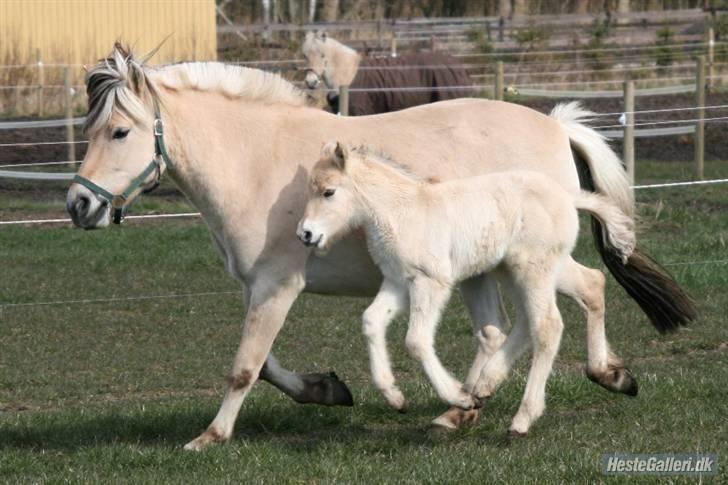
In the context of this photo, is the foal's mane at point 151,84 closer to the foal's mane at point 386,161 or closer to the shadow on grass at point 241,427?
the foal's mane at point 386,161

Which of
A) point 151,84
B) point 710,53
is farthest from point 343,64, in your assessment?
point 151,84

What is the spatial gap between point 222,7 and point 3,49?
621 inches

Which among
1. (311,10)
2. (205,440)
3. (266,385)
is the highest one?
(311,10)

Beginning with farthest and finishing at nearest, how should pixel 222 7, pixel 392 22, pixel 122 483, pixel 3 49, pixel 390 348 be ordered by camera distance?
pixel 222 7
pixel 392 22
pixel 3 49
pixel 390 348
pixel 122 483

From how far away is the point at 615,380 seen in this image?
21.0 feet

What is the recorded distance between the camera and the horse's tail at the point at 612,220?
6367 mm

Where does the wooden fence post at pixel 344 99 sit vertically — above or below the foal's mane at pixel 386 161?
below

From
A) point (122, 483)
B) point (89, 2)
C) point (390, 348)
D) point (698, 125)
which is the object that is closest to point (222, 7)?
point (89, 2)

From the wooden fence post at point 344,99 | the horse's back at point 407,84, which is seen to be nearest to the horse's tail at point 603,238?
the wooden fence post at point 344,99

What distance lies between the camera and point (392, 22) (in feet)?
115

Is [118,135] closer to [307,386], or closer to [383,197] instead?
[383,197]

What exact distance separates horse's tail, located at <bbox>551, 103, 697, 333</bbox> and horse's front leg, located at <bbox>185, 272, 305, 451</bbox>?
5.96 feet

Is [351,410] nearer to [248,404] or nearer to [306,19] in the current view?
[248,404]

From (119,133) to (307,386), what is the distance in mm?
1651
